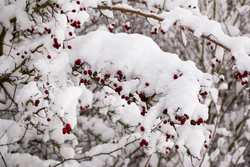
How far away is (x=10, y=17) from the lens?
2.38 m

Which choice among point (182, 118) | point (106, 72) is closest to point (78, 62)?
point (106, 72)

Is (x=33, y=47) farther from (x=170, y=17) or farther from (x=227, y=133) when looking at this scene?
(x=227, y=133)

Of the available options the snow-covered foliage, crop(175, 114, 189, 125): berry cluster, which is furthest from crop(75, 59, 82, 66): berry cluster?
crop(175, 114, 189, 125): berry cluster

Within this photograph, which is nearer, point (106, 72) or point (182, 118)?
point (182, 118)

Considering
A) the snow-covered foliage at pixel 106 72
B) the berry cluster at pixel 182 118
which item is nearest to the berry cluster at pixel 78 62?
the snow-covered foliage at pixel 106 72

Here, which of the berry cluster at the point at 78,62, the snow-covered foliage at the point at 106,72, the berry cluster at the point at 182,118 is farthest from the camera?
the berry cluster at the point at 78,62

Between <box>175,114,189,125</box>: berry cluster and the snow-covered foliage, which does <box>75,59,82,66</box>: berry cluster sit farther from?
<box>175,114,189,125</box>: berry cluster

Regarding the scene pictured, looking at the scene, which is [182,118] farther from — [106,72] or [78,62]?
[78,62]

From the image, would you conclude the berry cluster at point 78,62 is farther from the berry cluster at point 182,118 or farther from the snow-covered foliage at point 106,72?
the berry cluster at point 182,118

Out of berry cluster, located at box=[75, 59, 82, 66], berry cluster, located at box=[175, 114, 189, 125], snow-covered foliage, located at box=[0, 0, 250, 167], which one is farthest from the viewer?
berry cluster, located at box=[75, 59, 82, 66]

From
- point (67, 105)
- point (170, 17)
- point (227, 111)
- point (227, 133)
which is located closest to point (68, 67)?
point (67, 105)

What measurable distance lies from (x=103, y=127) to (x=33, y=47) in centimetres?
322

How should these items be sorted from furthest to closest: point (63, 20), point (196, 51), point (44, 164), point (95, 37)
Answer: point (196, 51)
point (44, 164)
point (95, 37)
point (63, 20)

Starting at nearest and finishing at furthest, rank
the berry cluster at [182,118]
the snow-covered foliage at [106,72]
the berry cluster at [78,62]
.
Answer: the berry cluster at [182,118] → the snow-covered foliage at [106,72] → the berry cluster at [78,62]
